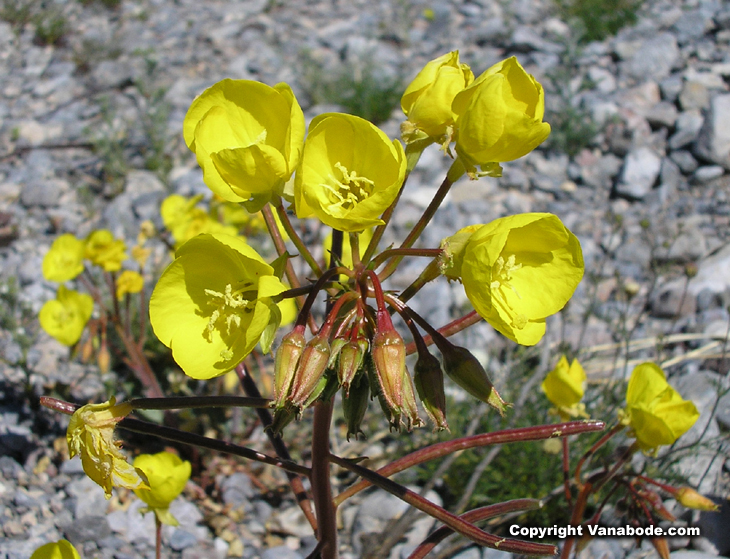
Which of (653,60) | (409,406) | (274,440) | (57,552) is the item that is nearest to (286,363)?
(409,406)

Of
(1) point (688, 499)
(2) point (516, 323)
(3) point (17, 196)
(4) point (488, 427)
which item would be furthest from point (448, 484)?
(3) point (17, 196)

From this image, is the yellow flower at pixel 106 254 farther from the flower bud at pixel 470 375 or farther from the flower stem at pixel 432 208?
the flower bud at pixel 470 375

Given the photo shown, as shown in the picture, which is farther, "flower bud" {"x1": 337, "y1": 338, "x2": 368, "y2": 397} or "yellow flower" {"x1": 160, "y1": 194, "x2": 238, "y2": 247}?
"yellow flower" {"x1": 160, "y1": 194, "x2": 238, "y2": 247}

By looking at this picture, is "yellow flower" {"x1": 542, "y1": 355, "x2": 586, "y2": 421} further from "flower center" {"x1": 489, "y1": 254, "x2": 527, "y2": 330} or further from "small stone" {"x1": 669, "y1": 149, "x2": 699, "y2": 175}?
"small stone" {"x1": 669, "y1": 149, "x2": 699, "y2": 175}

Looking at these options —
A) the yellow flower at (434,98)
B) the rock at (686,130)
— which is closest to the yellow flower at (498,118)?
the yellow flower at (434,98)

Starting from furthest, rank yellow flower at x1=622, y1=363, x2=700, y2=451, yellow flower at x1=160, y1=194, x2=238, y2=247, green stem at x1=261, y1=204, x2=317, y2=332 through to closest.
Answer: yellow flower at x1=160, y1=194, x2=238, y2=247 → yellow flower at x1=622, y1=363, x2=700, y2=451 → green stem at x1=261, y1=204, x2=317, y2=332
